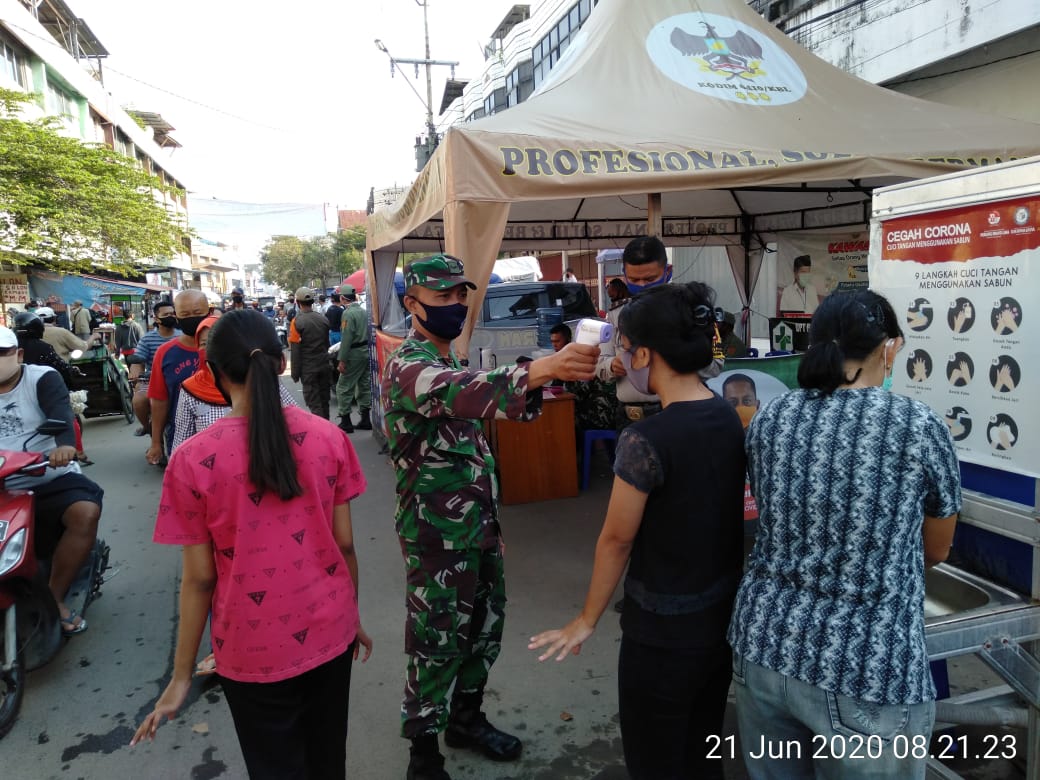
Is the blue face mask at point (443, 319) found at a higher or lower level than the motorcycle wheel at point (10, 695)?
higher

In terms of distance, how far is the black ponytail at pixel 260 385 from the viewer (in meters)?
1.53

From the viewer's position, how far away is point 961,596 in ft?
7.05

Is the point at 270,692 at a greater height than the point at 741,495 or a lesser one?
lesser

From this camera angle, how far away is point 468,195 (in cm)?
388

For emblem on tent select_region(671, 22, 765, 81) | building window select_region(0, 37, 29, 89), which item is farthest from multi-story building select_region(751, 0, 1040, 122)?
building window select_region(0, 37, 29, 89)

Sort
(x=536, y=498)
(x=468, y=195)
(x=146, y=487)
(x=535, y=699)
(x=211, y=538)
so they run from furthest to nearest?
(x=146, y=487), (x=536, y=498), (x=468, y=195), (x=535, y=699), (x=211, y=538)

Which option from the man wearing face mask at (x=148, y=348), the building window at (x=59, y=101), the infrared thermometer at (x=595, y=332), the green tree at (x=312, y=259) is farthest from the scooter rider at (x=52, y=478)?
the green tree at (x=312, y=259)

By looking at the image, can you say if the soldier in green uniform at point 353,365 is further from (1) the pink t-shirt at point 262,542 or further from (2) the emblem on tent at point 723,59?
(1) the pink t-shirt at point 262,542

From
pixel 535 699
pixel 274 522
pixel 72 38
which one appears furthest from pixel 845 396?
pixel 72 38

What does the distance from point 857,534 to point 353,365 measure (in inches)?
309

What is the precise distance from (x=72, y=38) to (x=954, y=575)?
1432 inches

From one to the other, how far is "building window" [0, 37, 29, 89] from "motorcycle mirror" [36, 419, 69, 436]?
2185 centimetres

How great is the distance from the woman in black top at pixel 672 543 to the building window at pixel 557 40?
1879 cm

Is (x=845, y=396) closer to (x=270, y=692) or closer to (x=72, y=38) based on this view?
(x=270, y=692)
